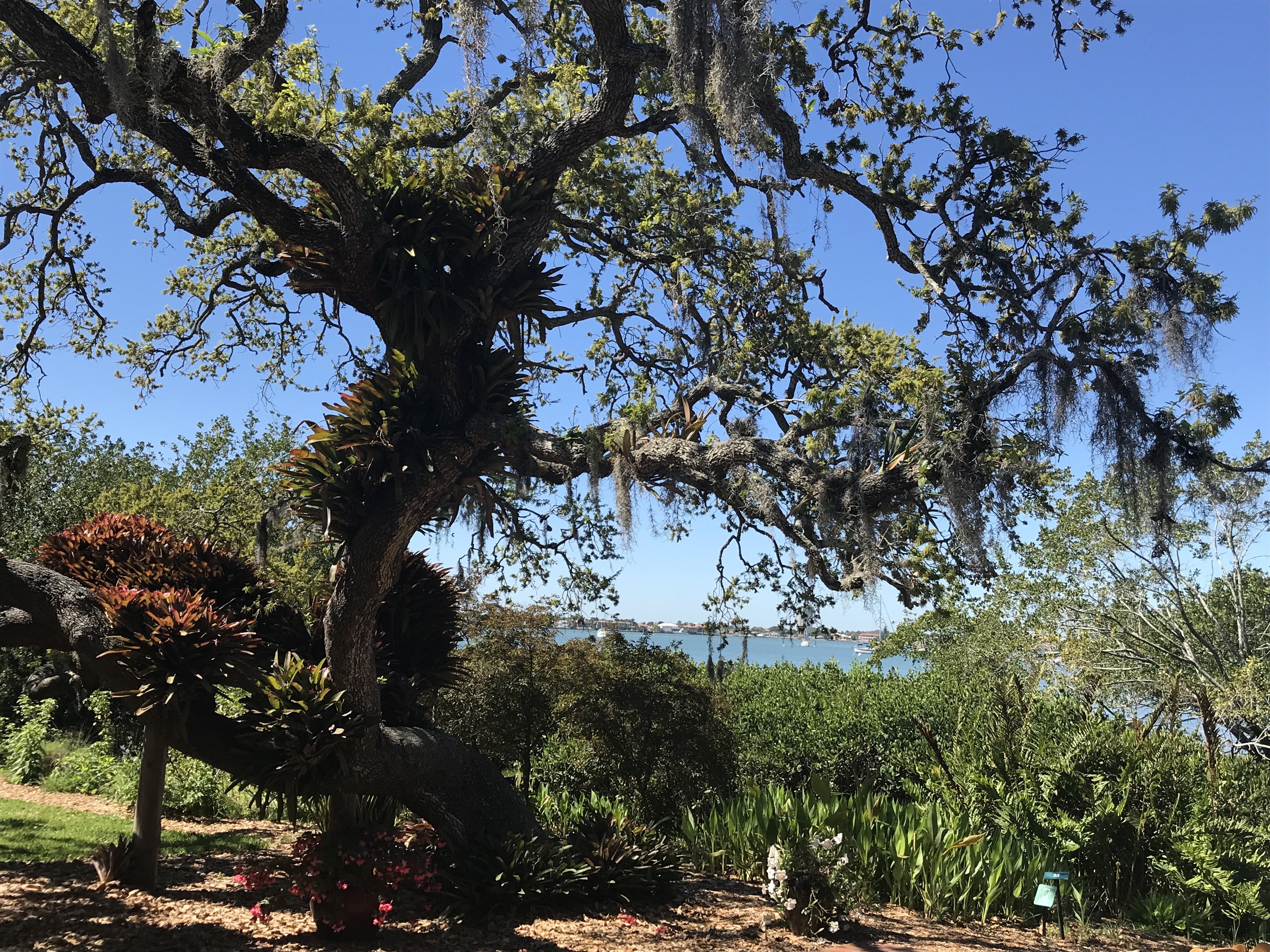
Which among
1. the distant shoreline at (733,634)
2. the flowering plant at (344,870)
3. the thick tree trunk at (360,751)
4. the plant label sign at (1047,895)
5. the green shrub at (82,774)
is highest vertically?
the distant shoreline at (733,634)

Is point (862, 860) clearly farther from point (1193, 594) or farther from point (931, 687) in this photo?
point (1193, 594)

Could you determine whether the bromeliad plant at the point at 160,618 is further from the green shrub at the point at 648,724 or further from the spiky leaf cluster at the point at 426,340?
the green shrub at the point at 648,724

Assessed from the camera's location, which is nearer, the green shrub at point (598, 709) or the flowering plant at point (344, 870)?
the flowering plant at point (344, 870)

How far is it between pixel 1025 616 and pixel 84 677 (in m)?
22.7

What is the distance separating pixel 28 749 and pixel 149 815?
264 inches

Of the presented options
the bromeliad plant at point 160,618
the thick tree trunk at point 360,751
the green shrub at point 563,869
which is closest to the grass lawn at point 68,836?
the bromeliad plant at point 160,618

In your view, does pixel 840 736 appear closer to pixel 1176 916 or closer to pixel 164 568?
pixel 1176 916

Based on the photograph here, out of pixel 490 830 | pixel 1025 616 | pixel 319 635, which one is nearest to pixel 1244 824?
pixel 490 830

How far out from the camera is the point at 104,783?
1145 cm

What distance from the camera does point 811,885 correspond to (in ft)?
21.3

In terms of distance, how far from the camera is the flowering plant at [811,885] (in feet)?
21.0

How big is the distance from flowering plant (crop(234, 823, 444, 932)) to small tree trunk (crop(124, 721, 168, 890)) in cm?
85

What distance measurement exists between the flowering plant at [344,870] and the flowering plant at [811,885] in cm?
271

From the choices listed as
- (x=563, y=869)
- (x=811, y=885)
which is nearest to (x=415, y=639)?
(x=563, y=869)
